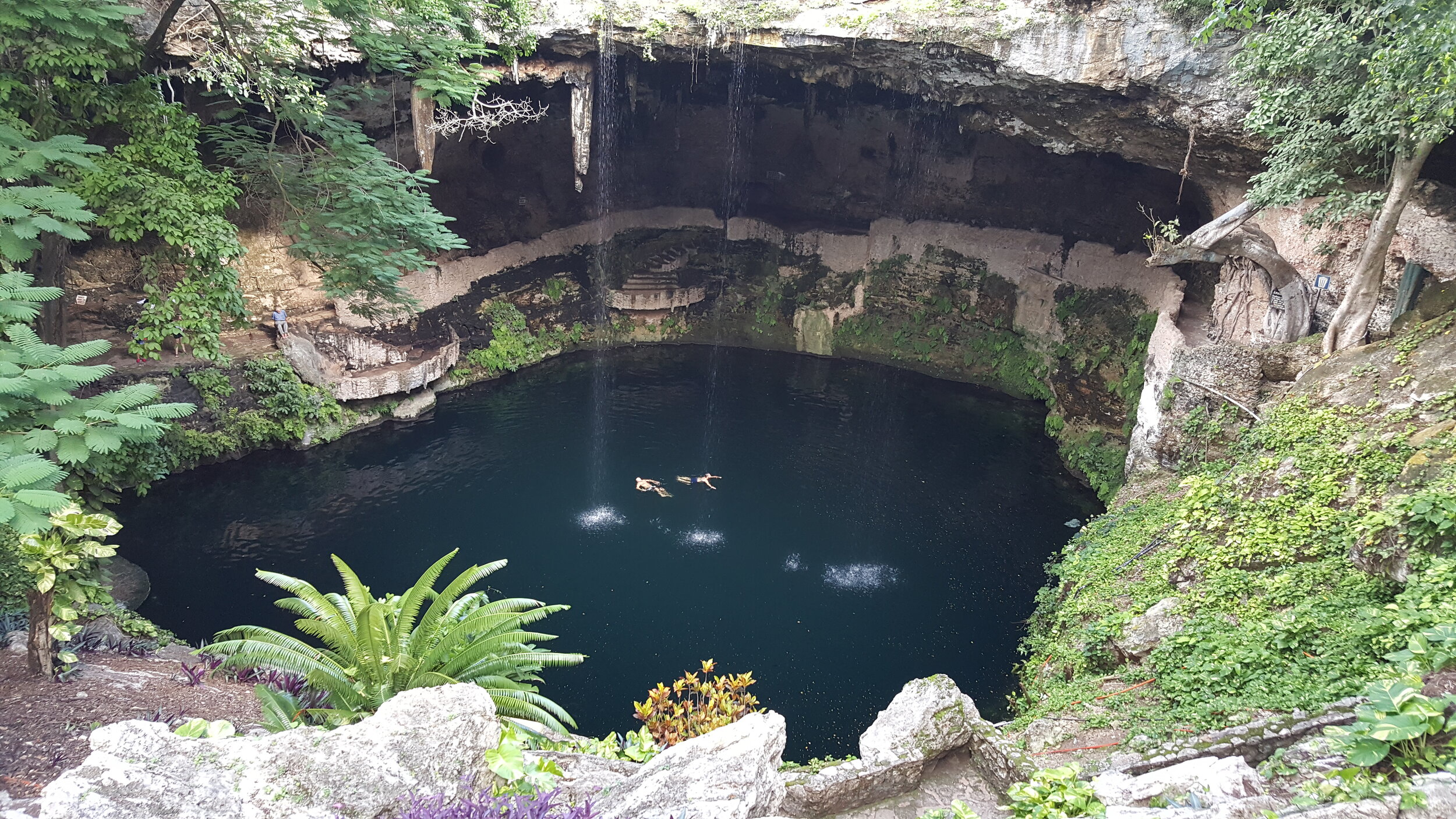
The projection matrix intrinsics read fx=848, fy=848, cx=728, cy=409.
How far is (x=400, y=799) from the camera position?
12.0ft

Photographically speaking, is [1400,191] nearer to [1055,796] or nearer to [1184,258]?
[1184,258]

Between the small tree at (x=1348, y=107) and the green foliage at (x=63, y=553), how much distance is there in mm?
11863

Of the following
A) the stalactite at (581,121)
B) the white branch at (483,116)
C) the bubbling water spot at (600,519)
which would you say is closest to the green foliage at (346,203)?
the white branch at (483,116)

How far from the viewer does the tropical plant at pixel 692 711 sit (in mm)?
7445

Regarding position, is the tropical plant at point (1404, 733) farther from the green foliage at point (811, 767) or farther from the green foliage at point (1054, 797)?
the green foliage at point (811, 767)

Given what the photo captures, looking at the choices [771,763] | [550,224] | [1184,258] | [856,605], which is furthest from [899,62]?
[771,763]

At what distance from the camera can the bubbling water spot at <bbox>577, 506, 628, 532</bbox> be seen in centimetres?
1348

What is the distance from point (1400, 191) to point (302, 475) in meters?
16.2

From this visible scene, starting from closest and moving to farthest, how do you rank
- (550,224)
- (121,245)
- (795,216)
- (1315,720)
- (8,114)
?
1. (1315,720)
2. (8,114)
3. (121,245)
4. (550,224)
5. (795,216)

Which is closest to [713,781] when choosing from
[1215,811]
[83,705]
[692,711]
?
[1215,811]

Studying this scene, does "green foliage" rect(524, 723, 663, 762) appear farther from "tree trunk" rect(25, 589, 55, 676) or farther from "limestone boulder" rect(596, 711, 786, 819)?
"tree trunk" rect(25, 589, 55, 676)

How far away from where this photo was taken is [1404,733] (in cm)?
395

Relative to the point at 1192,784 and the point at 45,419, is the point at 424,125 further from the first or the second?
the point at 1192,784

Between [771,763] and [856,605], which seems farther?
[856,605]
